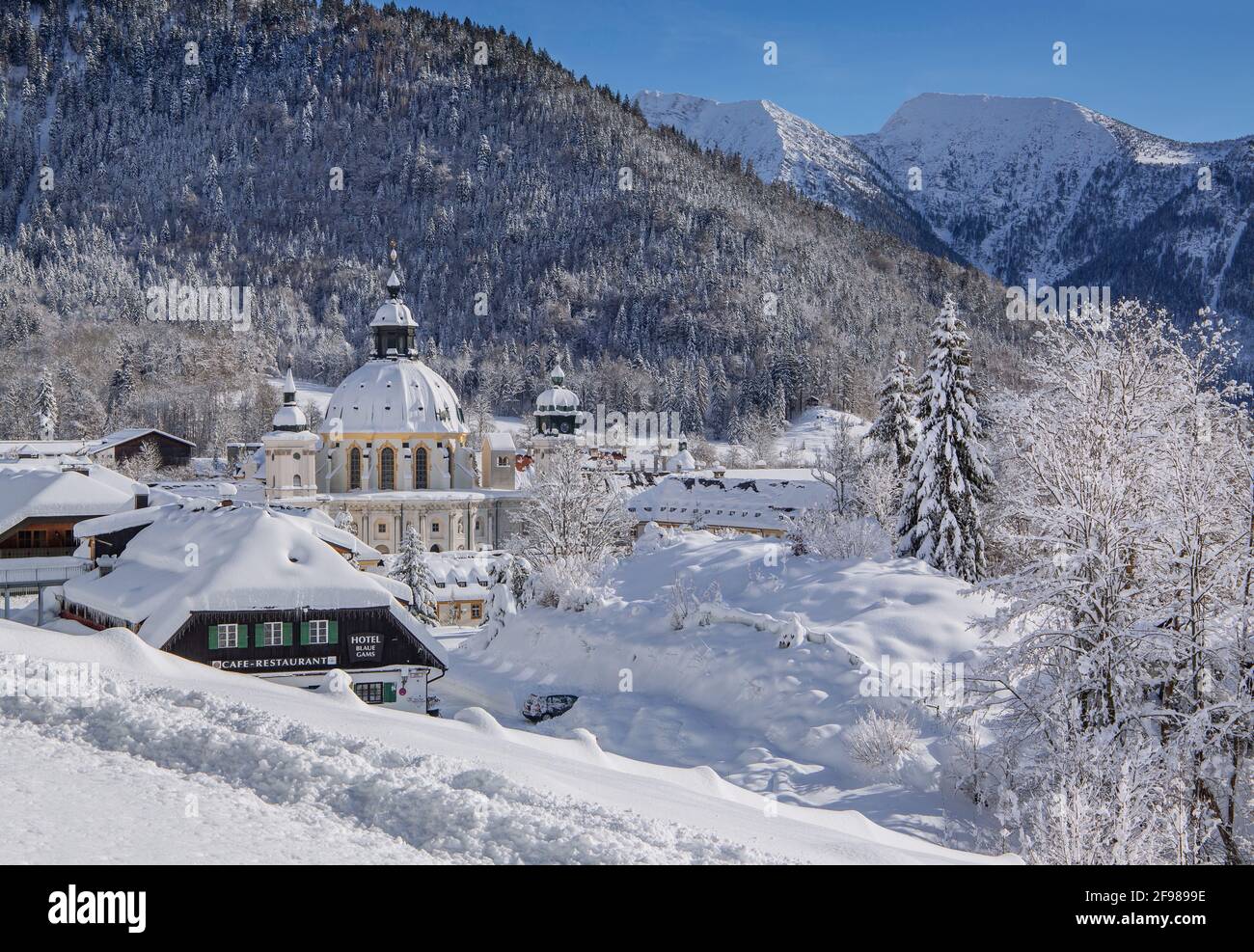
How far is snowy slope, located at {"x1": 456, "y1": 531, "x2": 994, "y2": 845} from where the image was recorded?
81.3 feet

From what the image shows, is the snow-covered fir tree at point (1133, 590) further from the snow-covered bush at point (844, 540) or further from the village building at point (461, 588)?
the village building at point (461, 588)

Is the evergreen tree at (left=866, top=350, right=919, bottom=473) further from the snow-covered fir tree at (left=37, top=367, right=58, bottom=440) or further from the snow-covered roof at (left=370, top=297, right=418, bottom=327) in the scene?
the snow-covered fir tree at (left=37, top=367, right=58, bottom=440)

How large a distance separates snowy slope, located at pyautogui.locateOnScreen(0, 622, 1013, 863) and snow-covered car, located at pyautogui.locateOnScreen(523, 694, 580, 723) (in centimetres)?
1643

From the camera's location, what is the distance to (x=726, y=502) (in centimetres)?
8400

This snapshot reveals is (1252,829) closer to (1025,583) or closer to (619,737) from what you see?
(1025,583)

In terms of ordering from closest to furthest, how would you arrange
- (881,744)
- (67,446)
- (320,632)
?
(881,744) < (320,632) < (67,446)

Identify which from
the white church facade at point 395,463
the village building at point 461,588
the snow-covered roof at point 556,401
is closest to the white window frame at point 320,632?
the village building at point 461,588

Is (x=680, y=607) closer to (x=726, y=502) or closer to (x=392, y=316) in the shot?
(x=726, y=502)

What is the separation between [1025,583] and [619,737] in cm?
1314

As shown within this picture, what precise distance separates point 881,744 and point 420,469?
228 feet

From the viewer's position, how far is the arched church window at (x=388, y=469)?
3499 inches

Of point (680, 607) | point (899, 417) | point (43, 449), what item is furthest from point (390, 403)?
point (680, 607)

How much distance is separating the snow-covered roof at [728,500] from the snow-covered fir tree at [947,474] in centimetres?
3079
